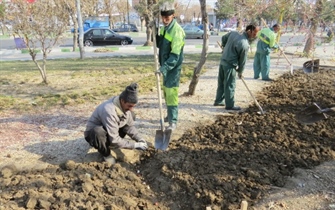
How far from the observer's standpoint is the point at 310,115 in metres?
5.25

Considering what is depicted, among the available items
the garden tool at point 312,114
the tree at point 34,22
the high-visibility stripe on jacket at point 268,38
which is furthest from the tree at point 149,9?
the garden tool at point 312,114

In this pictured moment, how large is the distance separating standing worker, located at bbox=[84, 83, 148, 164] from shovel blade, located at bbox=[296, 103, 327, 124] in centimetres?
294

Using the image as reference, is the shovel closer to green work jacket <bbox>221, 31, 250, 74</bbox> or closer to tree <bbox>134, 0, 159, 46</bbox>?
tree <bbox>134, 0, 159, 46</bbox>

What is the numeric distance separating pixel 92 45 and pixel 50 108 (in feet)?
50.1

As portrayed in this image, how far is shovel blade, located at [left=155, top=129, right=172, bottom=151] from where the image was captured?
13.4 feet

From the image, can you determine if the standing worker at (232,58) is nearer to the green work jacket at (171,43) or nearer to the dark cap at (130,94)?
the green work jacket at (171,43)

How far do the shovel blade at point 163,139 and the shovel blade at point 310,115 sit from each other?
2.44 metres

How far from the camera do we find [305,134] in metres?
4.59

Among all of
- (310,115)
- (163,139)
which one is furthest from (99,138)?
(310,115)

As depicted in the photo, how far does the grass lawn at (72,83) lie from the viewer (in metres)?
6.49

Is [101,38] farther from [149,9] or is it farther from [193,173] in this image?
[193,173]

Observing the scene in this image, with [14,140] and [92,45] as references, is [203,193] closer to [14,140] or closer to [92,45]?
[14,140]

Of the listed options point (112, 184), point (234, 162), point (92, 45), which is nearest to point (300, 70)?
point (234, 162)

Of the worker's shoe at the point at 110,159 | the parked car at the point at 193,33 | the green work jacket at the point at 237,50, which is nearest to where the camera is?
the worker's shoe at the point at 110,159
